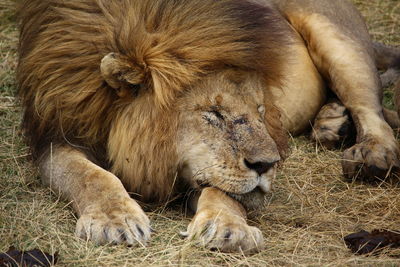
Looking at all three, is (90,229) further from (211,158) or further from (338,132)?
(338,132)

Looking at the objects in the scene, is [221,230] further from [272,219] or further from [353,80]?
[353,80]

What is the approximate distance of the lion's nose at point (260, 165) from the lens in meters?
3.66

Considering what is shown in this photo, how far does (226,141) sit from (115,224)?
0.58m

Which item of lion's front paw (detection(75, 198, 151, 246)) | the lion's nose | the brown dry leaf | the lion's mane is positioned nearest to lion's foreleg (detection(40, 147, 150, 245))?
lion's front paw (detection(75, 198, 151, 246))

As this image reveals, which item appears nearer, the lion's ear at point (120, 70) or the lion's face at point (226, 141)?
the lion's face at point (226, 141)

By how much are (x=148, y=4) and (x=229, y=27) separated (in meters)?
0.37

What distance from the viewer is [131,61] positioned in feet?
12.6

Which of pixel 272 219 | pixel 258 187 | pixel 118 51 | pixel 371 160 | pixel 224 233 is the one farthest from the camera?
pixel 371 160

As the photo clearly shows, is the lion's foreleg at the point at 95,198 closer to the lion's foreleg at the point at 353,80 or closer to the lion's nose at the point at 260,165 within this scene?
the lion's nose at the point at 260,165

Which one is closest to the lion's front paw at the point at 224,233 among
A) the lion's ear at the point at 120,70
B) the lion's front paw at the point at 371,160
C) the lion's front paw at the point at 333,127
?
the lion's ear at the point at 120,70

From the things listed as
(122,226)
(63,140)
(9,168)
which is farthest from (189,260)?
(9,168)

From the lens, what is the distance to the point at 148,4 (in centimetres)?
400

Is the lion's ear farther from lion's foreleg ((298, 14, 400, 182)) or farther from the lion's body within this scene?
lion's foreleg ((298, 14, 400, 182))

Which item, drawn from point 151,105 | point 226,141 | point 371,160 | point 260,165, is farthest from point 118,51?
point 371,160
